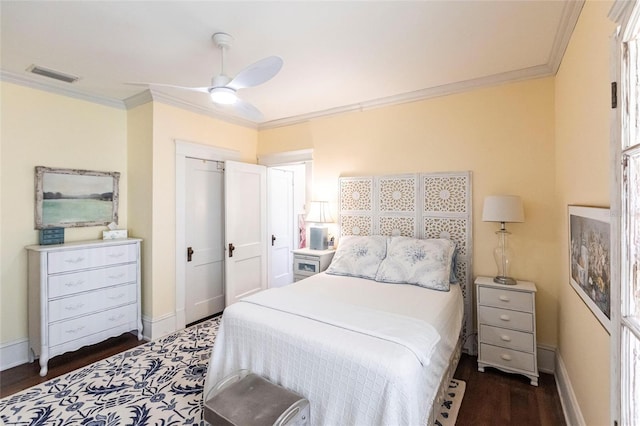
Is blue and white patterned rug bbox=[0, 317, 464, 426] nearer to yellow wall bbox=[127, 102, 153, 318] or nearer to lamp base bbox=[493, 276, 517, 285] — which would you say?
yellow wall bbox=[127, 102, 153, 318]

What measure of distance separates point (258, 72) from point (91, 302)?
2684mm

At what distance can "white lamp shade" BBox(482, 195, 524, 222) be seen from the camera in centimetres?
248

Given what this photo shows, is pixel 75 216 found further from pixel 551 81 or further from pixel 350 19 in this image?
pixel 551 81

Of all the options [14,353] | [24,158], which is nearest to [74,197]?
[24,158]

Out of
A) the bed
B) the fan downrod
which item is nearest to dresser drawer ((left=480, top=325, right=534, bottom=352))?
the bed

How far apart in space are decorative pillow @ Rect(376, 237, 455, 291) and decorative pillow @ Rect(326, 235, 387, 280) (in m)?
0.09

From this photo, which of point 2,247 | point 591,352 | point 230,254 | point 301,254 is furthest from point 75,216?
point 591,352

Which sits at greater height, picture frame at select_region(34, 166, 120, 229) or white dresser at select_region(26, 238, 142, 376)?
picture frame at select_region(34, 166, 120, 229)

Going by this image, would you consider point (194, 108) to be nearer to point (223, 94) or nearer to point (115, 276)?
point (223, 94)

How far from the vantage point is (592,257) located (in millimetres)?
1545

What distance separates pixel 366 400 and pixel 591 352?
4.04 ft

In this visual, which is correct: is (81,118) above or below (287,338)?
above

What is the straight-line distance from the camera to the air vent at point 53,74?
2578 millimetres

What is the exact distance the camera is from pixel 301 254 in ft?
11.8
